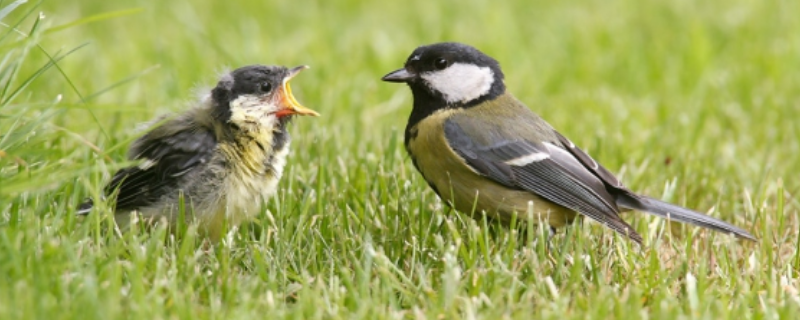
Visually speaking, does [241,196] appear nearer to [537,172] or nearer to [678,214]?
[537,172]

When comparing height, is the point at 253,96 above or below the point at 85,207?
above

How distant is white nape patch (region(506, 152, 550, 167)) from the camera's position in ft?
13.9

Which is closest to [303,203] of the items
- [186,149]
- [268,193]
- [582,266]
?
[268,193]

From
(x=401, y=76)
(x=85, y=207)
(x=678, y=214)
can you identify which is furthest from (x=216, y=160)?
(x=678, y=214)

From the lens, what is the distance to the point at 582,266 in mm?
3645

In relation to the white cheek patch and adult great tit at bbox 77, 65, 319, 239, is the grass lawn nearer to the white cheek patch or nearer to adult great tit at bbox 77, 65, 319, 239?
adult great tit at bbox 77, 65, 319, 239

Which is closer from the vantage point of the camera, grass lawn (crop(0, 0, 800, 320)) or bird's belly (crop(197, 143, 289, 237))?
grass lawn (crop(0, 0, 800, 320))

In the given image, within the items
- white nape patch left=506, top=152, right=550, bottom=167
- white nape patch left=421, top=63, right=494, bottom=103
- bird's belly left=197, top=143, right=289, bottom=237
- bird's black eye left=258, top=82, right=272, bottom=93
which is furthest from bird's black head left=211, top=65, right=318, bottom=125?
white nape patch left=506, top=152, right=550, bottom=167

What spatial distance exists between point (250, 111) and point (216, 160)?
247 mm

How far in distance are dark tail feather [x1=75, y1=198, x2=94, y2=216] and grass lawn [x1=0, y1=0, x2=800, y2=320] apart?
5 centimetres

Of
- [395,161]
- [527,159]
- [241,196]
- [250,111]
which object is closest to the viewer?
[241,196]

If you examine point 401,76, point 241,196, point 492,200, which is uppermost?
point 401,76

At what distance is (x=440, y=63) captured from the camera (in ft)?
14.6

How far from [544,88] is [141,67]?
8.54ft
